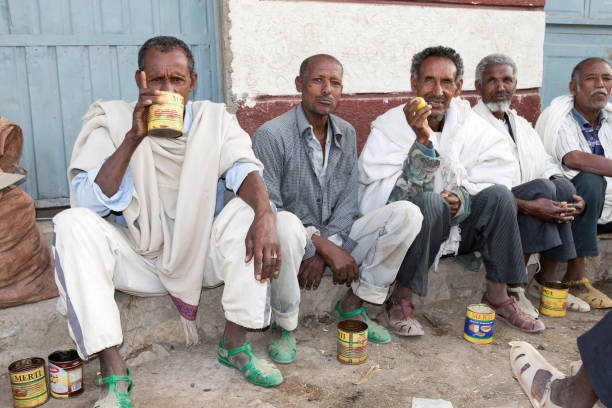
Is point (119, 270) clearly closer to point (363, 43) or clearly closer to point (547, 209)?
point (547, 209)

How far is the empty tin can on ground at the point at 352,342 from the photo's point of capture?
240 centimetres

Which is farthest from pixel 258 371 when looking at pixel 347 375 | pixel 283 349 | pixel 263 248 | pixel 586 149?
pixel 586 149

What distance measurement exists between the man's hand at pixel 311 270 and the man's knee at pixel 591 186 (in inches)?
69.4

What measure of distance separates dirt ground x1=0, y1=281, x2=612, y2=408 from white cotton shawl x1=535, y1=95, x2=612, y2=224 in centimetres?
108

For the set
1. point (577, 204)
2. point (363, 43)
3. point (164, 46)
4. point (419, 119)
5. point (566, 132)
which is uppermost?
point (363, 43)

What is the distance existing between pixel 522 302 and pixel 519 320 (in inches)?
7.8

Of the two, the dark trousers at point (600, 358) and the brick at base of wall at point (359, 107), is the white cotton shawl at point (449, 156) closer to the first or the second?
the brick at base of wall at point (359, 107)

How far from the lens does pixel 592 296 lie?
10.8ft

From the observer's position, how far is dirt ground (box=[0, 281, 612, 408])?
7.10 ft

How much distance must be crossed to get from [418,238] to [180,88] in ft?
4.53

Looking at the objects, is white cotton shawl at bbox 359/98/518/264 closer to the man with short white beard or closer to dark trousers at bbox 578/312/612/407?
the man with short white beard

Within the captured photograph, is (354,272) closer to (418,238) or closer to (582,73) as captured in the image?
(418,238)

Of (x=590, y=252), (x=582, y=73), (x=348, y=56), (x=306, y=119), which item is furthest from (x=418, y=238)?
(x=582, y=73)

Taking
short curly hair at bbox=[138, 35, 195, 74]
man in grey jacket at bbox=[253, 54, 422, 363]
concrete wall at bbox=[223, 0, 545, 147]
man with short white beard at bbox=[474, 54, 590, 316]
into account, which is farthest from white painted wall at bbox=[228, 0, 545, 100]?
short curly hair at bbox=[138, 35, 195, 74]
